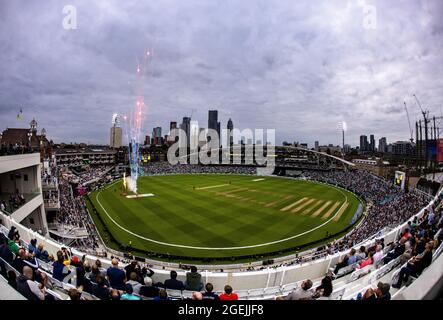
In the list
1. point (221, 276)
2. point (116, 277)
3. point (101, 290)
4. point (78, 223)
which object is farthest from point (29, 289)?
point (78, 223)

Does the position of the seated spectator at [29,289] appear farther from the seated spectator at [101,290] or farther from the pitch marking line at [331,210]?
the pitch marking line at [331,210]

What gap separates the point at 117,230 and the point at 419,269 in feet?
97.7

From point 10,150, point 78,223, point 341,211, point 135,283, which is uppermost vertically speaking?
point 10,150

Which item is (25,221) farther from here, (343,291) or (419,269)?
(419,269)

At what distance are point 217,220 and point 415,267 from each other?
2890cm

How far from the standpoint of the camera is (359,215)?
121 feet

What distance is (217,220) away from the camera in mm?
33375

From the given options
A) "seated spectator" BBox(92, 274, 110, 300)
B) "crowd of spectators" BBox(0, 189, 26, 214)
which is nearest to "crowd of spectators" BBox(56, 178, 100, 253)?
"crowd of spectators" BBox(0, 189, 26, 214)

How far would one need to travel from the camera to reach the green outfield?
25.1m

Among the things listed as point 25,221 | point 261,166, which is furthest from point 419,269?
point 261,166

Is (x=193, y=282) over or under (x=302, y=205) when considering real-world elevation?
over

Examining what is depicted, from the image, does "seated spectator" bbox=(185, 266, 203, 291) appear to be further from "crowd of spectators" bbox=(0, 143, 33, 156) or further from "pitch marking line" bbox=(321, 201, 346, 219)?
"pitch marking line" bbox=(321, 201, 346, 219)

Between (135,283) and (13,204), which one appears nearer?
(135,283)

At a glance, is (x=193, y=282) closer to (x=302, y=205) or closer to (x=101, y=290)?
(x=101, y=290)
